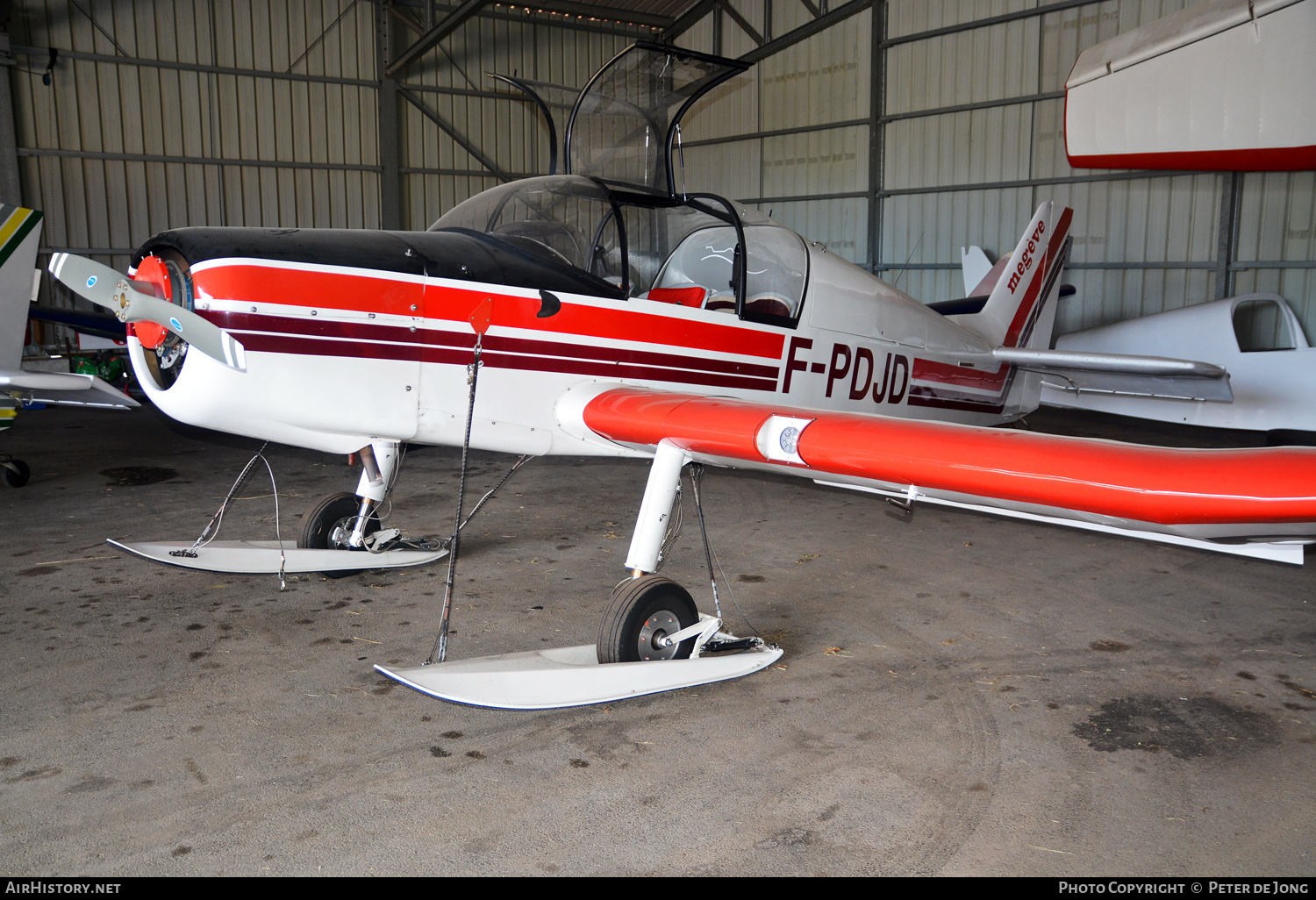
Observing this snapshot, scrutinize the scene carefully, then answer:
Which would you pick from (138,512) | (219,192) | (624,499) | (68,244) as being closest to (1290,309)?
(624,499)

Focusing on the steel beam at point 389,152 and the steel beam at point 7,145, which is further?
the steel beam at point 389,152

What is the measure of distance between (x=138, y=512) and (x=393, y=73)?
12.2m

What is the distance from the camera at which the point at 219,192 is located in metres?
15.3

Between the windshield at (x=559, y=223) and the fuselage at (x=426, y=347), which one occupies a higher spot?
the windshield at (x=559, y=223)

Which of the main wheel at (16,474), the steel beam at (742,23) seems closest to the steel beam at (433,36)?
the steel beam at (742,23)

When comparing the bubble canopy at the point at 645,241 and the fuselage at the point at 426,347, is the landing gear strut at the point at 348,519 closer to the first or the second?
the fuselage at the point at 426,347

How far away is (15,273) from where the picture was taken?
6922 mm

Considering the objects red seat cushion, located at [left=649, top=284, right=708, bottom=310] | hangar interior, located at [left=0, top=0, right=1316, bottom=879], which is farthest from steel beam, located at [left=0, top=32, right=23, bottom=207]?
red seat cushion, located at [left=649, top=284, right=708, bottom=310]

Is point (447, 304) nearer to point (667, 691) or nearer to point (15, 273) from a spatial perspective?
point (667, 691)

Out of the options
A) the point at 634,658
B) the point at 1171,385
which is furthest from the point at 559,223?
the point at 1171,385

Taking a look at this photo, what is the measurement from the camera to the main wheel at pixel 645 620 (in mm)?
3541

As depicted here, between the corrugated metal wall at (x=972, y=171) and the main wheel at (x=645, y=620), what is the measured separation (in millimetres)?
10668
